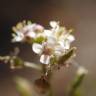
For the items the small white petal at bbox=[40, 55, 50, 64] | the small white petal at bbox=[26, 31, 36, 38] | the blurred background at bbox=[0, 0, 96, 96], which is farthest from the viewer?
the blurred background at bbox=[0, 0, 96, 96]

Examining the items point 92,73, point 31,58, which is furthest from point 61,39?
point 31,58

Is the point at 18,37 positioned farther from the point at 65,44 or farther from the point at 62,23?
the point at 62,23

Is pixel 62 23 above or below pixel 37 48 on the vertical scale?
above

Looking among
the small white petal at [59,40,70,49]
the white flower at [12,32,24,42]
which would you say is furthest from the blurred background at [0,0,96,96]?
the small white petal at [59,40,70,49]

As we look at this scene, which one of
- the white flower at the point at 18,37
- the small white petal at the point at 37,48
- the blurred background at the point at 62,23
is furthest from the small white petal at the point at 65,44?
the blurred background at the point at 62,23

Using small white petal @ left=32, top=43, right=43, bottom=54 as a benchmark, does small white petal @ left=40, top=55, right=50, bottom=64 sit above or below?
below

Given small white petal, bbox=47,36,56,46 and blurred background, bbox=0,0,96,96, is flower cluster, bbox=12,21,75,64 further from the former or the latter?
blurred background, bbox=0,0,96,96

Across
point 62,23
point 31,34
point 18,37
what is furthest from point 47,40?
point 62,23
